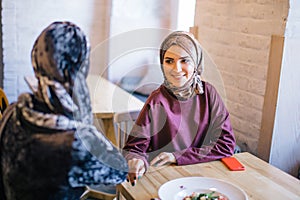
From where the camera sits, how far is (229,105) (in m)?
2.23

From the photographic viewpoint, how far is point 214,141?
1.58 meters

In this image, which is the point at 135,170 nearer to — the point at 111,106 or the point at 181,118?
the point at 181,118

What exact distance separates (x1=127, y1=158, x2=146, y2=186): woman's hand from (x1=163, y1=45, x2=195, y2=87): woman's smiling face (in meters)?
0.32

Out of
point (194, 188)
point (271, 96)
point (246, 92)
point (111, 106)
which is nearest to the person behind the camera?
point (194, 188)

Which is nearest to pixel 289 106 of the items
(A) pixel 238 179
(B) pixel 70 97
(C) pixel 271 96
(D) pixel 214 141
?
(C) pixel 271 96

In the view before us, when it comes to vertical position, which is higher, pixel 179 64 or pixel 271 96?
pixel 179 64

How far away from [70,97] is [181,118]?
86 centimetres

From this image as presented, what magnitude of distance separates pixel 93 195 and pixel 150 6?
1.60m

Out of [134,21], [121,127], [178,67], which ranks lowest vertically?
[121,127]

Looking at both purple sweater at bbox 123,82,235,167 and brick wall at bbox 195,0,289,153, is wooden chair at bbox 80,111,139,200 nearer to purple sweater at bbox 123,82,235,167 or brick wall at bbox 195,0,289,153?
purple sweater at bbox 123,82,235,167

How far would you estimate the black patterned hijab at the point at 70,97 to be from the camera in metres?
0.75

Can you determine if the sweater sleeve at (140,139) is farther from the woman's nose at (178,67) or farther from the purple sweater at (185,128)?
the woman's nose at (178,67)

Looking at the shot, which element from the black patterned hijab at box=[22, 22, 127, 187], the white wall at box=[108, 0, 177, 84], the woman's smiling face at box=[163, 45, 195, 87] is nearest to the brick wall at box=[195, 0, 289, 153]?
the woman's smiling face at box=[163, 45, 195, 87]

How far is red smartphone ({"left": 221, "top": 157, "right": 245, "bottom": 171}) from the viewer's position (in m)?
1.47
